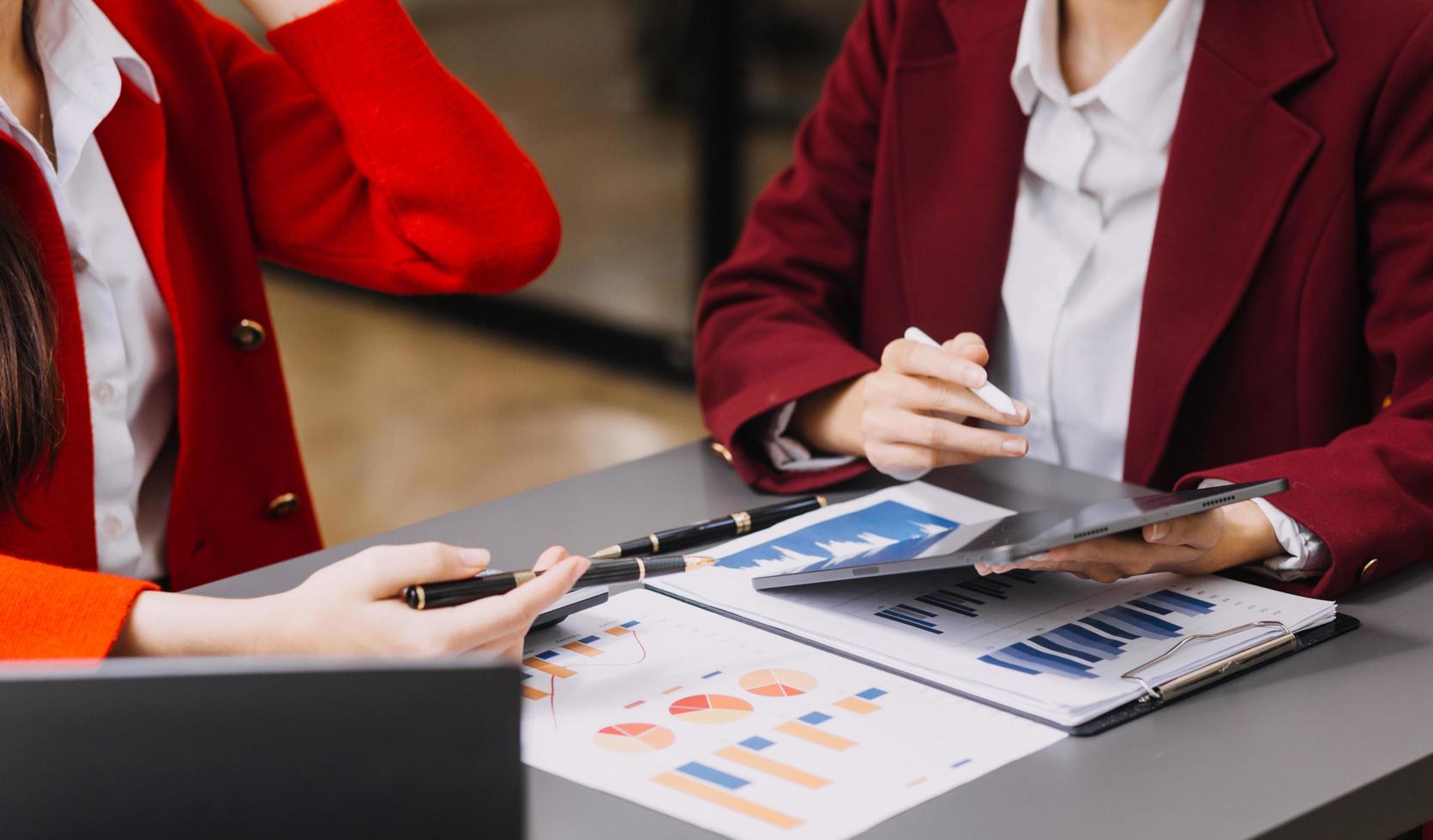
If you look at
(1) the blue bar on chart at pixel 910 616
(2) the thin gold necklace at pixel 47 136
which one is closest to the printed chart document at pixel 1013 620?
(1) the blue bar on chart at pixel 910 616

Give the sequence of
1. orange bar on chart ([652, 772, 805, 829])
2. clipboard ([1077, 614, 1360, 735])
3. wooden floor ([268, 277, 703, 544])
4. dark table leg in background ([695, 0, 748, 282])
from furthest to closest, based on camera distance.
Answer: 1. dark table leg in background ([695, 0, 748, 282])
2. wooden floor ([268, 277, 703, 544])
3. clipboard ([1077, 614, 1360, 735])
4. orange bar on chart ([652, 772, 805, 829])

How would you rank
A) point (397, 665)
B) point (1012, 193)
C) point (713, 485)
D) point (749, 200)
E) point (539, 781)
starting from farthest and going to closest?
1. point (749, 200)
2. point (1012, 193)
3. point (713, 485)
4. point (539, 781)
5. point (397, 665)

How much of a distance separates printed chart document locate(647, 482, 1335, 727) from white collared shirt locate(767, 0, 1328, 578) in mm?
414

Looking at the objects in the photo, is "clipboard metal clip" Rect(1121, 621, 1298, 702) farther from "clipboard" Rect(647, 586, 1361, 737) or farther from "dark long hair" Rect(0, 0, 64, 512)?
"dark long hair" Rect(0, 0, 64, 512)

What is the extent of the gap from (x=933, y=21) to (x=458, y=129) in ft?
1.56

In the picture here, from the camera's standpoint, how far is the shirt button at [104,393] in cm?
112

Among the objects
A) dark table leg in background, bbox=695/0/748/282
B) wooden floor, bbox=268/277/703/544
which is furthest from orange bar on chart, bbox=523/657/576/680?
dark table leg in background, bbox=695/0/748/282

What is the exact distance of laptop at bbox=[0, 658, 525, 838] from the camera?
1.71 feet

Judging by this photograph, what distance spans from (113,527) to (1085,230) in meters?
0.88

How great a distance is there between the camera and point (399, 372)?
3.62m

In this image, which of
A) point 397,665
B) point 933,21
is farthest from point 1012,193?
point 397,665

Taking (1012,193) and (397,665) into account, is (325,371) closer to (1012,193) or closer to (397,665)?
(1012,193)

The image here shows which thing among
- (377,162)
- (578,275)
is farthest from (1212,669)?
(578,275)

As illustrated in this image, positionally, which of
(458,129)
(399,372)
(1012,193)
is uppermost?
(458,129)
